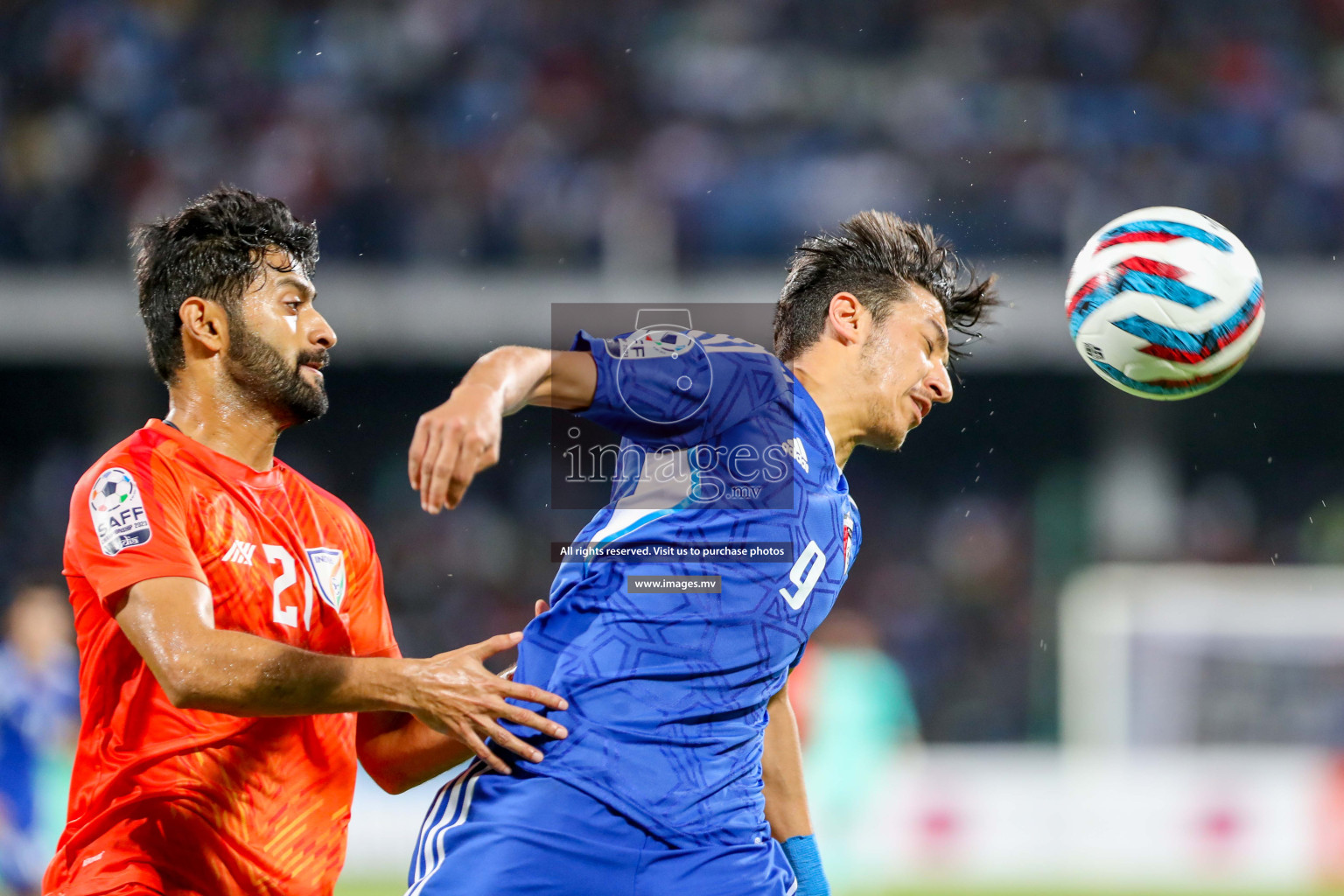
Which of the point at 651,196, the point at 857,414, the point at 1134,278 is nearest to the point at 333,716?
the point at 857,414

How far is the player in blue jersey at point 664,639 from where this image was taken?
3094 mm

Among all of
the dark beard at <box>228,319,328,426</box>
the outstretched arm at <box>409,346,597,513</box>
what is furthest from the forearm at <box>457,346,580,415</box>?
the dark beard at <box>228,319,328,426</box>

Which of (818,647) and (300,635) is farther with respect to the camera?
(818,647)

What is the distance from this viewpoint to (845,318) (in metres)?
3.71

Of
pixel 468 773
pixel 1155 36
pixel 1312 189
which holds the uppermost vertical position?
pixel 1155 36

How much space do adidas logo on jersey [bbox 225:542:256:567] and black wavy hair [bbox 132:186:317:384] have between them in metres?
0.52

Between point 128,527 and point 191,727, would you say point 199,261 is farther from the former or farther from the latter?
point 191,727

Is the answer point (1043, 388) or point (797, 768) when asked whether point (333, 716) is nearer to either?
point (797, 768)

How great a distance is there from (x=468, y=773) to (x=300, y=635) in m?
0.60

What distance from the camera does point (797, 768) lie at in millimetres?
4000

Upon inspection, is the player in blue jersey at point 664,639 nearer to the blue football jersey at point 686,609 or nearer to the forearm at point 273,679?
the blue football jersey at point 686,609

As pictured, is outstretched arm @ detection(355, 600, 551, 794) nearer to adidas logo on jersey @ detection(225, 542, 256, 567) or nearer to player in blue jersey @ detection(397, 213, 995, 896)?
player in blue jersey @ detection(397, 213, 995, 896)

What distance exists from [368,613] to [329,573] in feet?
0.53

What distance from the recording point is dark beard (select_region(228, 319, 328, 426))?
3670 millimetres
